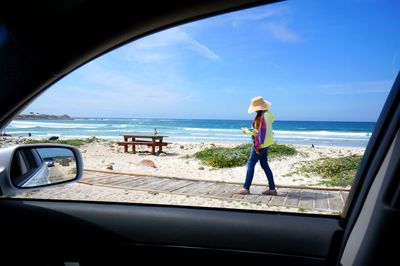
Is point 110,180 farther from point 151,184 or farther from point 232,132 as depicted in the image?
point 232,132

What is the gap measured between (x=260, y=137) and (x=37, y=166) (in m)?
3.43

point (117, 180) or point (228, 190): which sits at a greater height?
point (228, 190)

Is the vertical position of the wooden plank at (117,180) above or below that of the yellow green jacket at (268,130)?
below

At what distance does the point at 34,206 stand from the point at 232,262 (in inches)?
49.6

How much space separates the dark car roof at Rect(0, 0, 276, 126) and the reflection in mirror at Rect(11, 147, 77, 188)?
17.8 inches

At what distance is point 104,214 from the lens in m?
1.96

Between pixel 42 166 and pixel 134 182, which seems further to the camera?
pixel 134 182

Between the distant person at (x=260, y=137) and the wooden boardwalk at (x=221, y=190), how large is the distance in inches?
6.6

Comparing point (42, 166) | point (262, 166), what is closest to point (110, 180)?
point (262, 166)

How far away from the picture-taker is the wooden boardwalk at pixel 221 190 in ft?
9.34

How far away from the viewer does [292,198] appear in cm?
327

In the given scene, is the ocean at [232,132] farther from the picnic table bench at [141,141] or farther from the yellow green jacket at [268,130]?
the picnic table bench at [141,141]

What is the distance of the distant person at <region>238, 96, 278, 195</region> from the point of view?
3926mm

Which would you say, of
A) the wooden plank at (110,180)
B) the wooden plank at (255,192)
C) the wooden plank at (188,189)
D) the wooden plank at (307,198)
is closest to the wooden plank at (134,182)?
the wooden plank at (110,180)
